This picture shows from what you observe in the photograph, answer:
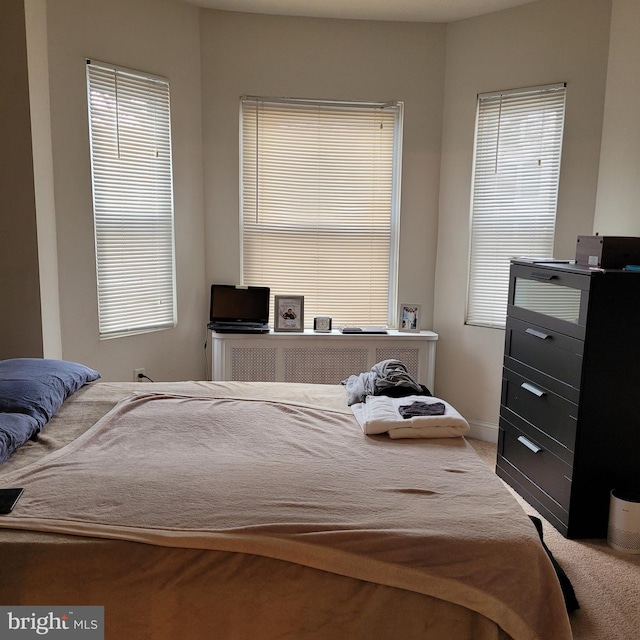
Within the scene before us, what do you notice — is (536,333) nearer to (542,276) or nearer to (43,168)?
(542,276)

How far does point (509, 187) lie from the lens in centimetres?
370

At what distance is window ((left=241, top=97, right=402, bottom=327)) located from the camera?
3.91 meters

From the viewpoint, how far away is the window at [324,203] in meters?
3.91

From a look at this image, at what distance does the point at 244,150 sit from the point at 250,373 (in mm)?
1465

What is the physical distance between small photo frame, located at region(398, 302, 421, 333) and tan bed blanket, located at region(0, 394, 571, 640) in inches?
73.8

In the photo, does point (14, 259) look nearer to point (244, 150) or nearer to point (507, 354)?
point (244, 150)

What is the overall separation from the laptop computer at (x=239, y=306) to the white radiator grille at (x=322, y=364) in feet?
0.95

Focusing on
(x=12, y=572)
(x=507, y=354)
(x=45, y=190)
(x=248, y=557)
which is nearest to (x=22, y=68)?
(x=45, y=190)

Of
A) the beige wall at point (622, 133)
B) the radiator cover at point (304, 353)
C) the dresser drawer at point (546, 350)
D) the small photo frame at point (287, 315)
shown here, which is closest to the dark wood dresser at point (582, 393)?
the dresser drawer at point (546, 350)

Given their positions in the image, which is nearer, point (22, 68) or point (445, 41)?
point (22, 68)

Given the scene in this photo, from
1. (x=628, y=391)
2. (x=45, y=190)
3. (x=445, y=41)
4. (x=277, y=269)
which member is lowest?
(x=628, y=391)

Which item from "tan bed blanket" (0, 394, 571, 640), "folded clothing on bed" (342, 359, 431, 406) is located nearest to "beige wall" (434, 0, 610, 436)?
"folded clothing on bed" (342, 359, 431, 406)

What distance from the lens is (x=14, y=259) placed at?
2898 millimetres

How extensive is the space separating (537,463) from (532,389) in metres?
0.36
